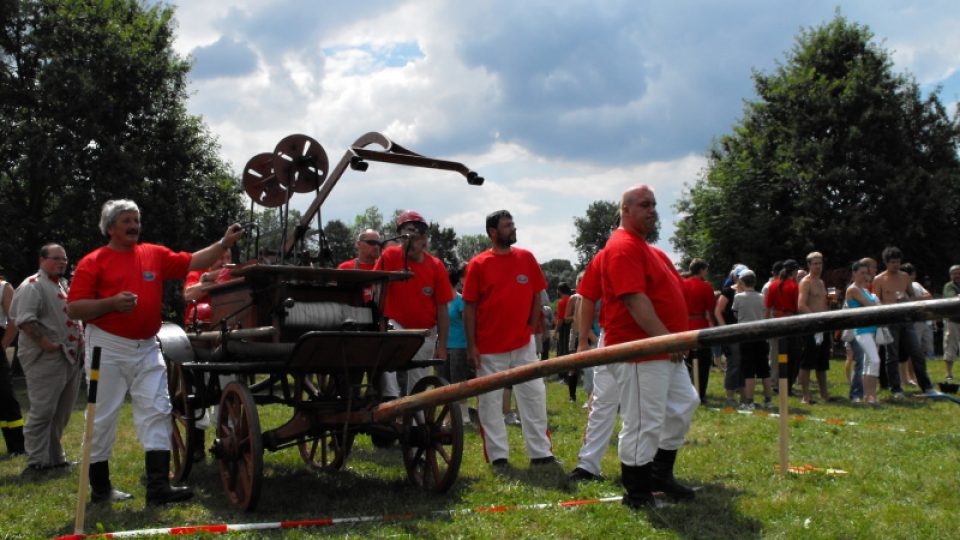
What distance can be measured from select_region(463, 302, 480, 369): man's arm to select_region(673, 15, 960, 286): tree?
82.1 ft

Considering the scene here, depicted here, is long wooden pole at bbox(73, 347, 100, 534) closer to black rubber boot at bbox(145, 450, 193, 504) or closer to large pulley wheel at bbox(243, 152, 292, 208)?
black rubber boot at bbox(145, 450, 193, 504)

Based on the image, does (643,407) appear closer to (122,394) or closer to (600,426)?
(600,426)

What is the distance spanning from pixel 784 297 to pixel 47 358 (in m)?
8.94

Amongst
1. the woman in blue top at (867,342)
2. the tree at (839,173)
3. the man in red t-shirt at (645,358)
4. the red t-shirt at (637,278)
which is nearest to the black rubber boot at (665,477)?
the man in red t-shirt at (645,358)

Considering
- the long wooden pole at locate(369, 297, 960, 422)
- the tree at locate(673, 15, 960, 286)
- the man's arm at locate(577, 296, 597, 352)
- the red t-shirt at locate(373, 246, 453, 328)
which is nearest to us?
the long wooden pole at locate(369, 297, 960, 422)

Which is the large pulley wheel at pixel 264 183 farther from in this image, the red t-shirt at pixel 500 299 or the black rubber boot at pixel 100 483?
the black rubber boot at pixel 100 483

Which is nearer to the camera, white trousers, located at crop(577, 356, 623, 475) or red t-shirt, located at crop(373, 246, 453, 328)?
white trousers, located at crop(577, 356, 623, 475)

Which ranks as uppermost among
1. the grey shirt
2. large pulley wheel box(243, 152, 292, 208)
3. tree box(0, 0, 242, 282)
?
tree box(0, 0, 242, 282)

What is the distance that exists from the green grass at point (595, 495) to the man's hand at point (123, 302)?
131 cm

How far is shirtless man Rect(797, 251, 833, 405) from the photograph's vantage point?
1140 centimetres

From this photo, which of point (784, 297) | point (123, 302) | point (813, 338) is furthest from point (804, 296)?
point (123, 302)

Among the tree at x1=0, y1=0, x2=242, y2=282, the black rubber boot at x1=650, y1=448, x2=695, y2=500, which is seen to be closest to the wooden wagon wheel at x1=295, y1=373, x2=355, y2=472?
the black rubber boot at x1=650, y1=448, x2=695, y2=500

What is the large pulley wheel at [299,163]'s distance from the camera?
6.86 meters

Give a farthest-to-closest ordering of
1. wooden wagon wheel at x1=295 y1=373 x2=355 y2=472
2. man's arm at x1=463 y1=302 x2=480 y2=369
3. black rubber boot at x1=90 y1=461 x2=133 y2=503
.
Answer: man's arm at x1=463 y1=302 x2=480 y2=369, wooden wagon wheel at x1=295 y1=373 x2=355 y2=472, black rubber boot at x1=90 y1=461 x2=133 y2=503
